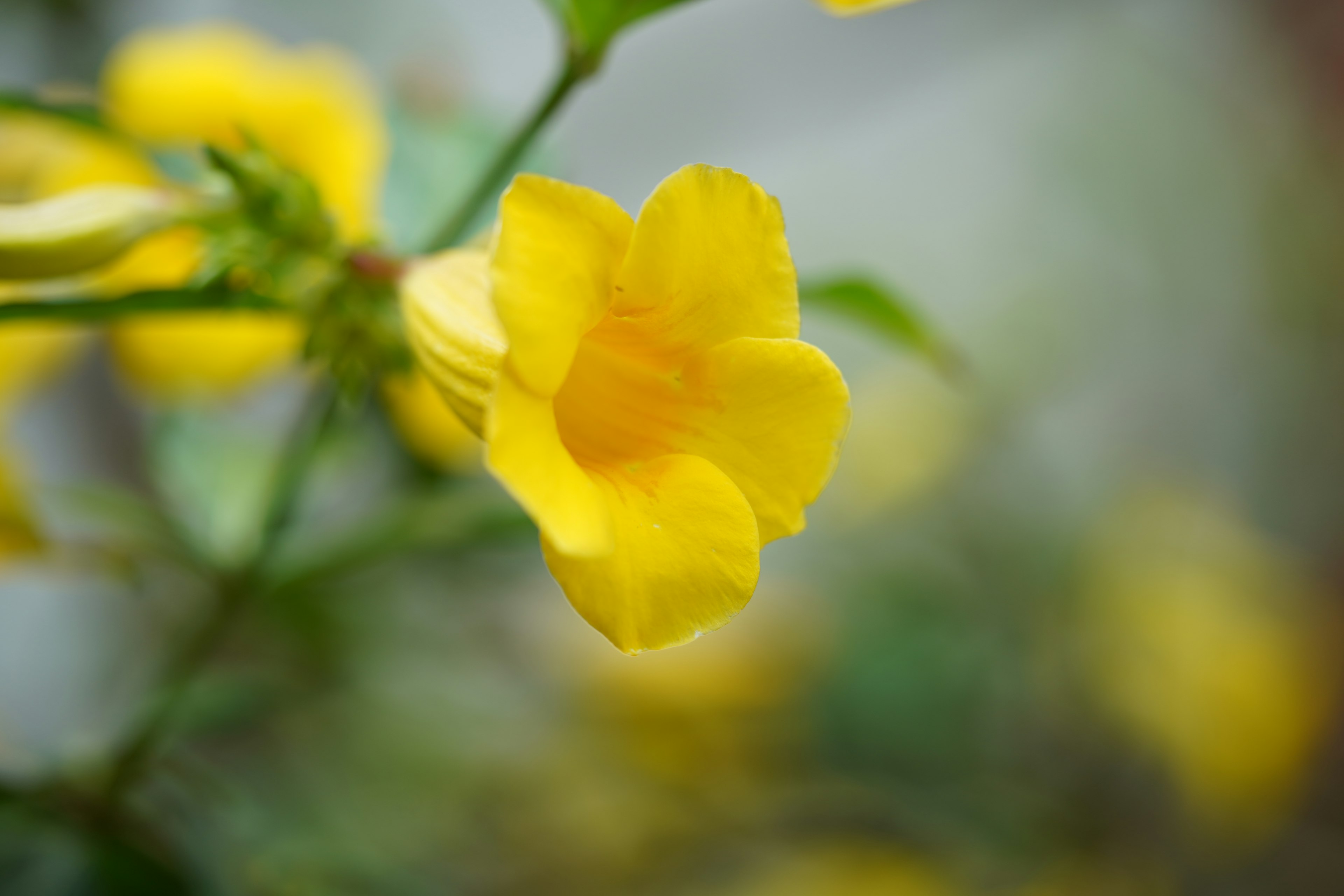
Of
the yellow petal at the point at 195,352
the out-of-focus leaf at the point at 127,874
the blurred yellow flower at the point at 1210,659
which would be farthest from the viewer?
the blurred yellow flower at the point at 1210,659

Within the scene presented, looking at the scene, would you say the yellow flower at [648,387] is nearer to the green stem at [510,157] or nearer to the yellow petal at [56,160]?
the green stem at [510,157]

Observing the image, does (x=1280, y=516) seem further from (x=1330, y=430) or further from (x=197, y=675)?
(x=197, y=675)

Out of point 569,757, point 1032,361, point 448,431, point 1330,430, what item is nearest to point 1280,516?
point 1330,430

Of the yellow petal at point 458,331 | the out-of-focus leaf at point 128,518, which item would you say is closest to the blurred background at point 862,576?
the out-of-focus leaf at point 128,518

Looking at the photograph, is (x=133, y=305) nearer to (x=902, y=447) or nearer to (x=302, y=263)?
(x=302, y=263)

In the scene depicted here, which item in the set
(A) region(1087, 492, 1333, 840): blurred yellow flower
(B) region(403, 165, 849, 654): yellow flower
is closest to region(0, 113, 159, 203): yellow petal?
(B) region(403, 165, 849, 654): yellow flower

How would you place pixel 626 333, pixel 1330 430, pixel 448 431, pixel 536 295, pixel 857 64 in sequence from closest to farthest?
pixel 536 295 < pixel 626 333 < pixel 448 431 < pixel 857 64 < pixel 1330 430

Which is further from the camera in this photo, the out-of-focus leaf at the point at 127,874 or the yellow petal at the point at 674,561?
the out-of-focus leaf at the point at 127,874
